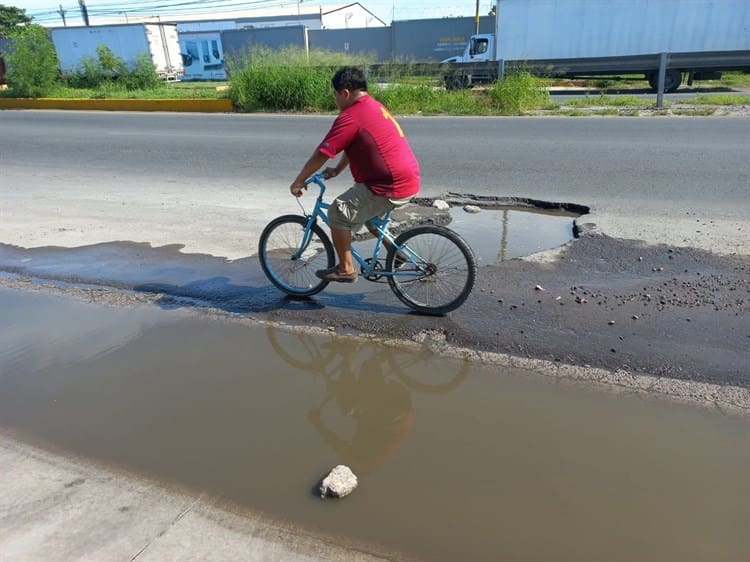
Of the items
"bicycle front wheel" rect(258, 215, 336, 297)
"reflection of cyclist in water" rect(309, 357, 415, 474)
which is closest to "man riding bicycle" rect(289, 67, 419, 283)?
"bicycle front wheel" rect(258, 215, 336, 297)

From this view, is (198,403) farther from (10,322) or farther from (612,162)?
(612,162)

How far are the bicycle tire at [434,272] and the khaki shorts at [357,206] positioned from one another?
0.90ft

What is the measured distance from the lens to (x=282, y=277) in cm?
516

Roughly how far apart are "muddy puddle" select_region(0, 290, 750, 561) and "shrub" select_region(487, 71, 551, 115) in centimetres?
1332

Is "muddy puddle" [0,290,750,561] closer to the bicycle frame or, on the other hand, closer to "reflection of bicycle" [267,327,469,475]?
"reflection of bicycle" [267,327,469,475]

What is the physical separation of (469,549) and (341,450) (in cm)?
89

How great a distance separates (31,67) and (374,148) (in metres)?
24.5

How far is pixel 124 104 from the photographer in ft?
68.8

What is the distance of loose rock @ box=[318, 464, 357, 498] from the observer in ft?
9.01

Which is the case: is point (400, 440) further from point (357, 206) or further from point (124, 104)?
point (124, 104)

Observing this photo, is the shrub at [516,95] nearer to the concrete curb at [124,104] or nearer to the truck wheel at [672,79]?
the concrete curb at [124,104]

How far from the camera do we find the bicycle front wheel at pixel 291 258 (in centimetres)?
499

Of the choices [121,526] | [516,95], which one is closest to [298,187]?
[121,526]

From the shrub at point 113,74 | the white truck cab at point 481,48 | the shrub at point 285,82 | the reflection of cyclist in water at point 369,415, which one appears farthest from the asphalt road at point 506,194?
the white truck cab at point 481,48
